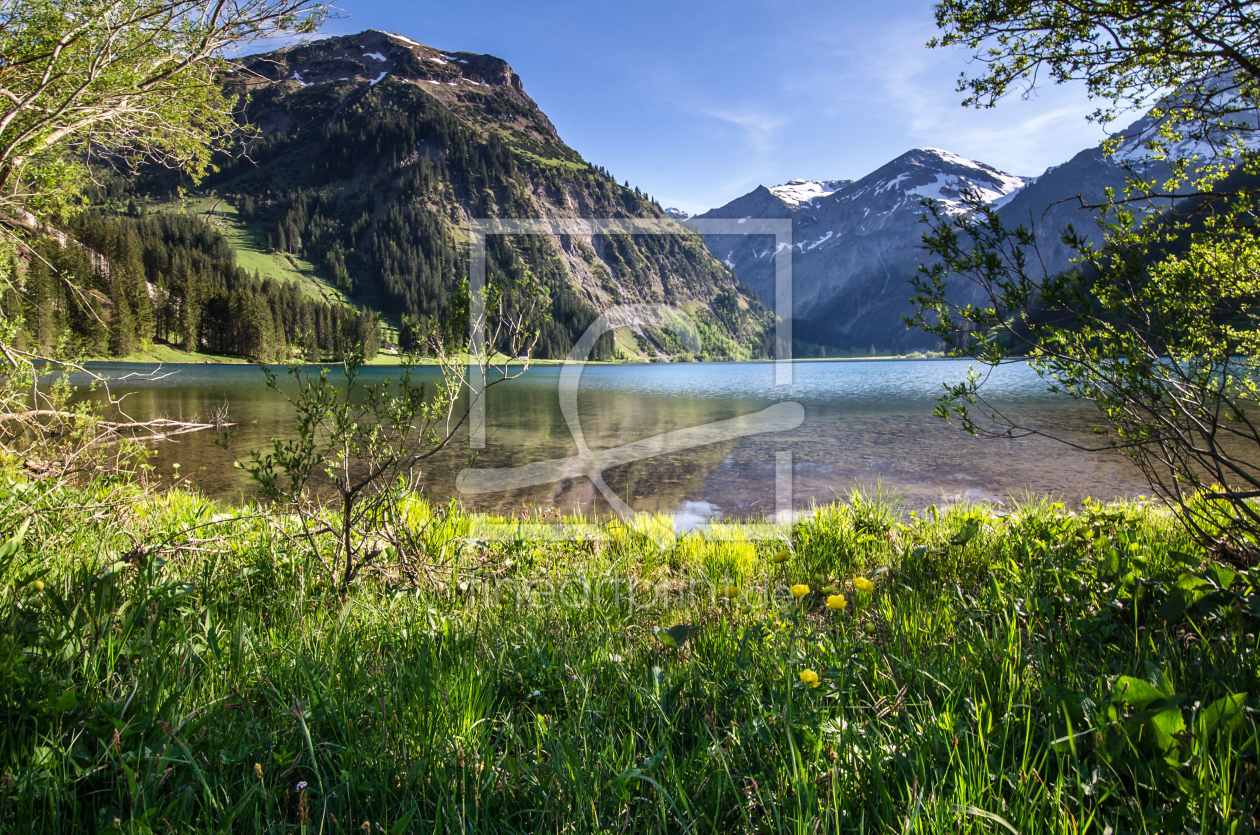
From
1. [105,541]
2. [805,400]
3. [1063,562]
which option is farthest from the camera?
[805,400]

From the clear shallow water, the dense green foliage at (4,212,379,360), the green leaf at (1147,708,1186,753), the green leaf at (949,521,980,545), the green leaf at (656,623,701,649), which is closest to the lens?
the green leaf at (1147,708,1186,753)

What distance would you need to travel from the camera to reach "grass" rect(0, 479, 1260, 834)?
58.6 inches

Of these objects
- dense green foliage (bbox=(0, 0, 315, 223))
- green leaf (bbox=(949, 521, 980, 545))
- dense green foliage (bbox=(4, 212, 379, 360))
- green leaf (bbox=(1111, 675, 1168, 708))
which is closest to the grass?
green leaf (bbox=(1111, 675, 1168, 708))

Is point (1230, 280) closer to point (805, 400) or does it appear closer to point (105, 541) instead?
point (105, 541)

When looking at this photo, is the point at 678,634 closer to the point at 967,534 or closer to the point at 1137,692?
the point at 1137,692

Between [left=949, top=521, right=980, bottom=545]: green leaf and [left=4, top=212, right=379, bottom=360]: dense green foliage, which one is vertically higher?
[left=4, top=212, right=379, bottom=360]: dense green foliage

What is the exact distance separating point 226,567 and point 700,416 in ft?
98.7

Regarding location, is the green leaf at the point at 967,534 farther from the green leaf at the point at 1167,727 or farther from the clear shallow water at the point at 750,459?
the clear shallow water at the point at 750,459

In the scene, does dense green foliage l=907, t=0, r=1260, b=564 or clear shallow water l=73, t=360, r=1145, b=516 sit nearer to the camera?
dense green foliage l=907, t=0, r=1260, b=564

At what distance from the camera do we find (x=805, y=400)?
1649 inches

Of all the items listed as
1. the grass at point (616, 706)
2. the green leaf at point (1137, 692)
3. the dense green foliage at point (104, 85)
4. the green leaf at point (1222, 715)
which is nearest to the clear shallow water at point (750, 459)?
the dense green foliage at point (104, 85)

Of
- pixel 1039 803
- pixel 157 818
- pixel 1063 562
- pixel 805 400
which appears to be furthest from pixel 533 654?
pixel 805 400

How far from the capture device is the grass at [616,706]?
1.49m

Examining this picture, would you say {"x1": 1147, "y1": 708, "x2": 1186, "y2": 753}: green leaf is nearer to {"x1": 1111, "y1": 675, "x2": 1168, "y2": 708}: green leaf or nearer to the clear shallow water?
{"x1": 1111, "y1": 675, "x2": 1168, "y2": 708}: green leaf
